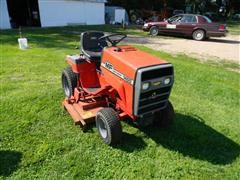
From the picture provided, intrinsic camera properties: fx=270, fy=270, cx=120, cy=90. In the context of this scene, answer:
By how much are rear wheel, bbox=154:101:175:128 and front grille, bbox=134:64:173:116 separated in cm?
36

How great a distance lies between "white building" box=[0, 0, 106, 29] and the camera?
2035 centimetres

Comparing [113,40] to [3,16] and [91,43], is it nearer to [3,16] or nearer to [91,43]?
[91,43]

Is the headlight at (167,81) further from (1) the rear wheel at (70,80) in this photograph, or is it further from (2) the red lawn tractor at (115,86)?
(1) the rear wheel at (70,80)

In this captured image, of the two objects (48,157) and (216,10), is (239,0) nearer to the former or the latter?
(216,10)

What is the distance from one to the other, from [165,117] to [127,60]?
1.15m

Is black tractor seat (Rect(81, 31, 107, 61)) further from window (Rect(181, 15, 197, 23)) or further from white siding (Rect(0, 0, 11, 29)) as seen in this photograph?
white siding (Rect(0, 0, 11, 29))

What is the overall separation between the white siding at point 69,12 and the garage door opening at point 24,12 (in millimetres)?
921

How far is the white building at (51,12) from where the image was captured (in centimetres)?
2035

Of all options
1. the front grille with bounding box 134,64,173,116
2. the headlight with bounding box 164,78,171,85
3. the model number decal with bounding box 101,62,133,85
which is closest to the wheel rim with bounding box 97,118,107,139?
the front grille with bounding box 134,64,173,116

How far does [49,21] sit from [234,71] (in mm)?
15733

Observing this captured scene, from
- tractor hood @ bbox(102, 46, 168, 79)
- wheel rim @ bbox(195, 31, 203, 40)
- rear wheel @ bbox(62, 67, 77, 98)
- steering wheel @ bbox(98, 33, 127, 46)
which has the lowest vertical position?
wheel rim @ bbox(195, 31, 203, 40)

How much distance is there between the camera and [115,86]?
12.1 feet

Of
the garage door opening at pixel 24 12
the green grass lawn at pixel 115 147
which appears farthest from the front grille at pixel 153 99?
the garage door opening at pixel 24 12

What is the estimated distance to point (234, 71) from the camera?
855 centimetres
